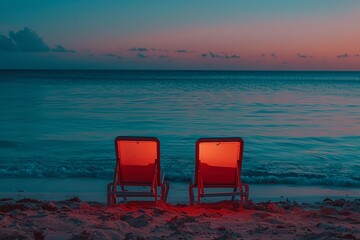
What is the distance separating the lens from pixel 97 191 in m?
7.70

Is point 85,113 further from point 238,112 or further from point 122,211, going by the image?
point 122,211

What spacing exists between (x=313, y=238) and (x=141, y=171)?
245cm

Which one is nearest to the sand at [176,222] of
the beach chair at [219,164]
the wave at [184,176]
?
the beach chair at [219,164]

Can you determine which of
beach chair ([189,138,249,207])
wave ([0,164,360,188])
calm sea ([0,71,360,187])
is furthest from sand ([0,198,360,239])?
calm sea ([0,71,360,187])

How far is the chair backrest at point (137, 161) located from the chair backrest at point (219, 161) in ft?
1.85

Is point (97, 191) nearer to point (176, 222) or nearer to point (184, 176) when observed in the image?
point (184, 176)

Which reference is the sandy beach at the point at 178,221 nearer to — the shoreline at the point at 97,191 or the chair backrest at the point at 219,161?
the chair backrest at the point at 219,161

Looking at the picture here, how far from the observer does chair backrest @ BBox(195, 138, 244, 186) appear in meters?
5.70

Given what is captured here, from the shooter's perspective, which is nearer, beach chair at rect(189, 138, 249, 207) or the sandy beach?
the sandy beach

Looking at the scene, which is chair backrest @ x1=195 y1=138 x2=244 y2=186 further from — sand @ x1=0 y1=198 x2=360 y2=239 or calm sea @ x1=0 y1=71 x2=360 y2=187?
calm sea @ x1=0 y1=71 x2=360 y2=187

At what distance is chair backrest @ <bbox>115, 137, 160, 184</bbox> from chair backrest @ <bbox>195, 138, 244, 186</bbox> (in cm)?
57

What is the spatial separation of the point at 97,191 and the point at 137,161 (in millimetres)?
2156

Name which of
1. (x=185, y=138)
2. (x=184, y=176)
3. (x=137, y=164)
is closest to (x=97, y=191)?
(x=184, y=176)

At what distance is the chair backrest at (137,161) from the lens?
574 centimetres
